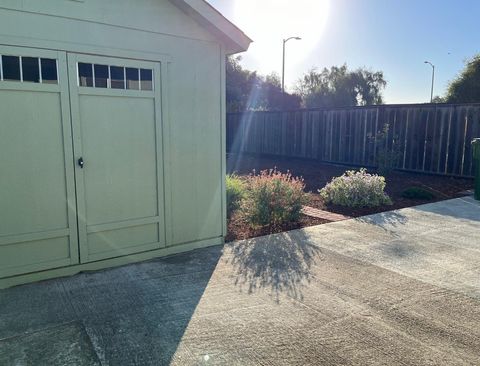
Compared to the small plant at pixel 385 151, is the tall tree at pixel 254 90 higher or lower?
higher

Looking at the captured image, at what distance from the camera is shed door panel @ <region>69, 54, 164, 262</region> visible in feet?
13.5

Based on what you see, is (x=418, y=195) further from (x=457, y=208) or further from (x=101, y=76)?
(x=101, y=76)

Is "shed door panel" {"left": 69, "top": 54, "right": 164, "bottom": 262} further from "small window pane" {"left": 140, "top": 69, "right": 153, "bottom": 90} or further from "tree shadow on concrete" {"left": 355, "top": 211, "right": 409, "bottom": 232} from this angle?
→ "tree shadow on concrete" {"left": 355, "top": 211, "right": 409, "bottom": 232}

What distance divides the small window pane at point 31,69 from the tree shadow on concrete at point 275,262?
284cm

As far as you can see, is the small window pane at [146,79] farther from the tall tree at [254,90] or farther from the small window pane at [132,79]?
the tall tree at [254,90]

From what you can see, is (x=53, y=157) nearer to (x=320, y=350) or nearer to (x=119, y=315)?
(x=119, y=315)

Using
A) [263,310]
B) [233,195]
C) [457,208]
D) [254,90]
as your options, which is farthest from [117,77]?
[254,90]

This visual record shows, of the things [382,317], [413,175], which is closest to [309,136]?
[413,175]

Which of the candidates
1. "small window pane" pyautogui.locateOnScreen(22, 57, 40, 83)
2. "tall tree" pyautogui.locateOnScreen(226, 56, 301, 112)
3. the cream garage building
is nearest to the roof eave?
the cream garage building

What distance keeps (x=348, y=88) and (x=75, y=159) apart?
4084 cm

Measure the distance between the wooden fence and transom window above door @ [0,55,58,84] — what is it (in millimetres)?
9517

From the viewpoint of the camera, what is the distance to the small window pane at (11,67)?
11.9ft

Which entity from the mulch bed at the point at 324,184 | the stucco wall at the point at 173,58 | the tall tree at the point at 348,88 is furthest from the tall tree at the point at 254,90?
the stucco wall at the point at 173,58

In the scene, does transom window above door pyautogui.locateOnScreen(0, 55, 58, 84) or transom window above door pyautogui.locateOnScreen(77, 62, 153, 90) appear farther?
transom window above door pyautogui.locateOnScreen(77, 62, 153, 90)
